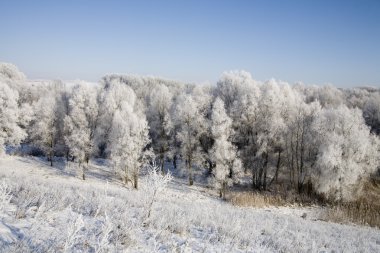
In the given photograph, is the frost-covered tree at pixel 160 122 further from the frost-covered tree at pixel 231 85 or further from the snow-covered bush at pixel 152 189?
the snow-covered bush at pixel 152 189

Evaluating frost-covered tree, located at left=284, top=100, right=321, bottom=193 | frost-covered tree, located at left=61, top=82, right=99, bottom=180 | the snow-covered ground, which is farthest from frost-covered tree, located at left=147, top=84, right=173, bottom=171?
the snow-covered ground

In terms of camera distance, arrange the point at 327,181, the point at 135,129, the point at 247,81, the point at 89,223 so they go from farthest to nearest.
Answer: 1. the point at 247,81
2. the point at 135,129
3. the point at 327,181
4. the point at 89,223

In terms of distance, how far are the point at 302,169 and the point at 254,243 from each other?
31.2 metres

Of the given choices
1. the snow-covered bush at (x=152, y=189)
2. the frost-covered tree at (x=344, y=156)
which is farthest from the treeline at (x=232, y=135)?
→ the snow-covered bush at (x=152, y=189)

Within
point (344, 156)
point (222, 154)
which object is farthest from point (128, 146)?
point (344, 156)

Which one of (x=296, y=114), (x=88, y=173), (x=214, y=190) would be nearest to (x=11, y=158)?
(x=88, y=173)

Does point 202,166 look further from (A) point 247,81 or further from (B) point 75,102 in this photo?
(B) point 75,102

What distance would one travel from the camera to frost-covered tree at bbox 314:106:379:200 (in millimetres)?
31984

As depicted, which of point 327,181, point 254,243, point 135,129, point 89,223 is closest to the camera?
point 89,223

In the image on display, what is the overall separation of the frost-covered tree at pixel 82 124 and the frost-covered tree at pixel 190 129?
39.2ft

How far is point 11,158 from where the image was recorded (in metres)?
41.5

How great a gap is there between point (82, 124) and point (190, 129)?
1494 centimetres

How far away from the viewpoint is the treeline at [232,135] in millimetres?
33344

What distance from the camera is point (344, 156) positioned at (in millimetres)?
32812
